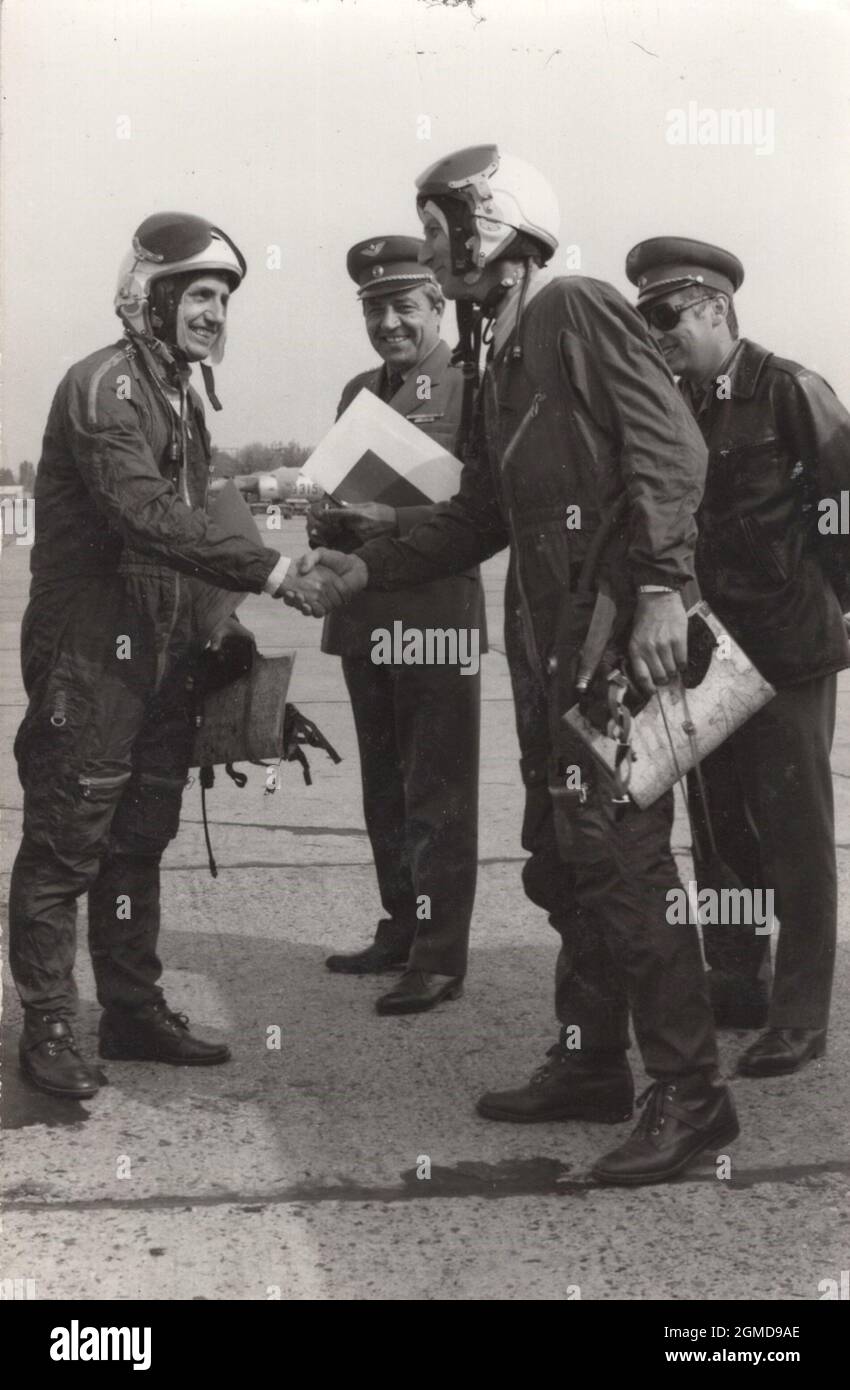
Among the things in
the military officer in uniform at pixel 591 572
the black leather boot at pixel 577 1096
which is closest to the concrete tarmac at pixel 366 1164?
the black leather boot at pixel 577 1096

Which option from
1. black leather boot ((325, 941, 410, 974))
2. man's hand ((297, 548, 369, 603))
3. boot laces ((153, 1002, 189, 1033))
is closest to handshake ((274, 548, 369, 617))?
man's hand ((297, 548, 369, 603))

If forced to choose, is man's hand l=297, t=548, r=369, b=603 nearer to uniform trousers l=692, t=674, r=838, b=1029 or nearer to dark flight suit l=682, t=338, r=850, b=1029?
dark flight suit l=682, t=338, r=850, b=1029

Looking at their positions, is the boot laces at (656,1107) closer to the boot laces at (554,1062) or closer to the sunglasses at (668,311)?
the boot laces at (554,1062)

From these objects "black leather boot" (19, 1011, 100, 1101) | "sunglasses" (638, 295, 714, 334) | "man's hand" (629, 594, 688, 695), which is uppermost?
"sunglasses" (638, 295, 714, 334)

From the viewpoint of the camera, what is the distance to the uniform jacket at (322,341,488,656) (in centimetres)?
486

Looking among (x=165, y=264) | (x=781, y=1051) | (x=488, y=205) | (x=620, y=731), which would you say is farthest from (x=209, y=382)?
(x=781, y=1051)

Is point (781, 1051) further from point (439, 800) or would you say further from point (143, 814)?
point (143, 814)

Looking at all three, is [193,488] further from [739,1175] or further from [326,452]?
[739,1175]

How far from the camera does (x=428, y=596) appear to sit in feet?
15.9

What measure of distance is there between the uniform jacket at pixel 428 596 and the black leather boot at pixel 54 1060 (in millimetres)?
1424

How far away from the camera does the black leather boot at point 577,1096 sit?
3953 mm

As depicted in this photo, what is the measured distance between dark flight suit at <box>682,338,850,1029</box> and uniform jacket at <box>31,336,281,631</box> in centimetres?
115

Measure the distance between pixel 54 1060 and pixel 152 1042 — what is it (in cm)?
32

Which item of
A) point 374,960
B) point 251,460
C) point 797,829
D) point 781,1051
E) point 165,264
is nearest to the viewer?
point 165,264
